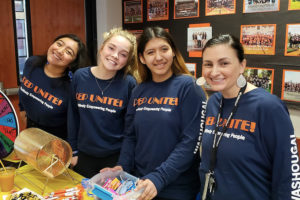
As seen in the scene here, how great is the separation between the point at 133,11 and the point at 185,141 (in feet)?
6.46

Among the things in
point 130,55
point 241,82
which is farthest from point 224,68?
point 130,55

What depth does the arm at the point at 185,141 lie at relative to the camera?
1.28m

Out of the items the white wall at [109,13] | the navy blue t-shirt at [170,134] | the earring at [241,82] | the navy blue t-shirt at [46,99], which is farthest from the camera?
the white wall at [109,13]

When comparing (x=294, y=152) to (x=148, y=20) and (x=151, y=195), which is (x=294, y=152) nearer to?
(x=151, y=195)

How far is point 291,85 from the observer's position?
1.92m

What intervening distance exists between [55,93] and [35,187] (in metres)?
0.68

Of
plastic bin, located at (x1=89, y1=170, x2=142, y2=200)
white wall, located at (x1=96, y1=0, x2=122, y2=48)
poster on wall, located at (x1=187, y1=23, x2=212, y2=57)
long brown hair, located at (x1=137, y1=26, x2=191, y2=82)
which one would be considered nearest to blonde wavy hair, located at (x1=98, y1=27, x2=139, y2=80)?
long brown hair, located at (x1=137, y1=26, x2=191, y2=82)

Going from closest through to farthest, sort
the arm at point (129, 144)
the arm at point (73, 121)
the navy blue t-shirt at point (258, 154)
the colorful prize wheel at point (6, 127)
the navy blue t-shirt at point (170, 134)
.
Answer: the navy blue t-shirt at point (258, 154)
the navy blue t-shirt at point (170, 134)
the arm at point (129, 144)
the colorful prize wheel at point (6, 127)
the arm at point (73, 121)

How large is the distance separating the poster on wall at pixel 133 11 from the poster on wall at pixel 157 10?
0.11 m

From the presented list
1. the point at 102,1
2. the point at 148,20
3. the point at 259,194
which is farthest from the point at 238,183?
the point at 102,1

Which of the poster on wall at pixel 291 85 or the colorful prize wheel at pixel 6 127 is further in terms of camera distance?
the poster on wall at pixel 291 85

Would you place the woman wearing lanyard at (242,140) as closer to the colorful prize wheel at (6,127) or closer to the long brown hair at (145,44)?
the long brown hair at (145,44)

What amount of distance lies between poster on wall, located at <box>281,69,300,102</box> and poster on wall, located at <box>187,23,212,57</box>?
0.69 m

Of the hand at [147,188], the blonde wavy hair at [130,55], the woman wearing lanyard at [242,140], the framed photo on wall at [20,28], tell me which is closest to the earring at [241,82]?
the woman wearing lanyard at [242,140]
